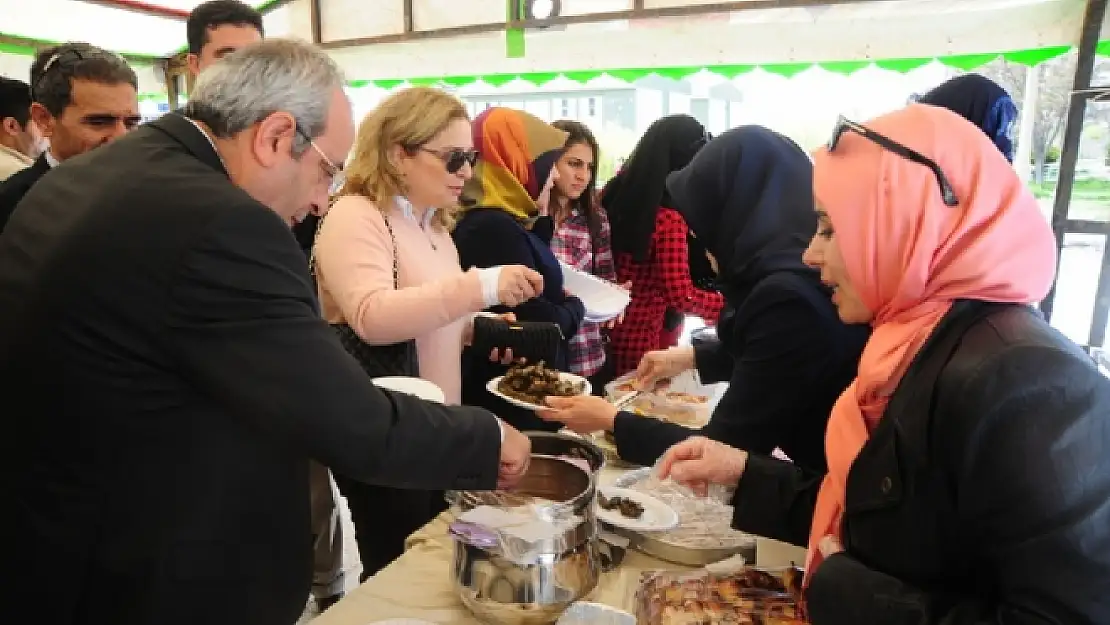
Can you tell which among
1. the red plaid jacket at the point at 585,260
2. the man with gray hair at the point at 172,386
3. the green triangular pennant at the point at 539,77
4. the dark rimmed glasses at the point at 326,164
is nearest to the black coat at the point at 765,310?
the man with gray hair at the point at 172,386

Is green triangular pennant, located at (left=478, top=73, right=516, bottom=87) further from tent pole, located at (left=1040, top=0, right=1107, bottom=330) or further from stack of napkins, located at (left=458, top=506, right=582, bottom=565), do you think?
stack of napkins, located at (left=458, top=506, right=582, bottom=565)

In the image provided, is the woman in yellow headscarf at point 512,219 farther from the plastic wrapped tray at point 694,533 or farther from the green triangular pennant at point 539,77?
the green triangular pennant at point 539,77

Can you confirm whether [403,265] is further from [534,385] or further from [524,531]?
[524,531]

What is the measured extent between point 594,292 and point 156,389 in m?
1.85

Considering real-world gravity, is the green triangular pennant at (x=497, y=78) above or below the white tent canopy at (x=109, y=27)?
below

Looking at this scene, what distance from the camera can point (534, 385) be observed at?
209cm

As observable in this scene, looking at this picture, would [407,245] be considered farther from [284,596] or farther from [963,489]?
[963,489]

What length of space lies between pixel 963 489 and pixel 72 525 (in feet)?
3.84

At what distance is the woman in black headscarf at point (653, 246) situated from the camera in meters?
3.23

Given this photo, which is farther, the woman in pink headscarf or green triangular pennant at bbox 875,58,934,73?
green triangular pennant at bbox 875,58,934,73

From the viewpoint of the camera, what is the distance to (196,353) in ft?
3.26

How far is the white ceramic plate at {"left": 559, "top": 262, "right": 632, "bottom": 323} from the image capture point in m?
2.69

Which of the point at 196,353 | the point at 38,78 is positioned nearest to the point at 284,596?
the point at 196,353

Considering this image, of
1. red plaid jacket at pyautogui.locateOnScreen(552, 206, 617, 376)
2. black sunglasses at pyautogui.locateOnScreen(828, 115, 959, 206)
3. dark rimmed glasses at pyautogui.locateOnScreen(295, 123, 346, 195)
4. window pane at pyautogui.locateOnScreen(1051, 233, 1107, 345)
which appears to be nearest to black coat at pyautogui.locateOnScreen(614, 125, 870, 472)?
black sunglasses at pyautogui.locateOnScreen(828, 115, 959, 206)
